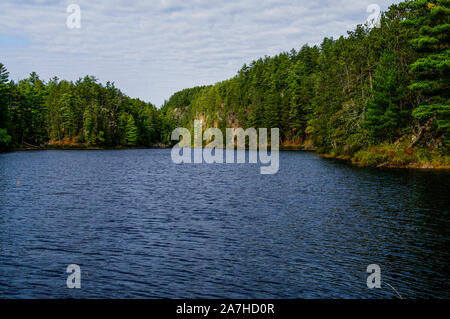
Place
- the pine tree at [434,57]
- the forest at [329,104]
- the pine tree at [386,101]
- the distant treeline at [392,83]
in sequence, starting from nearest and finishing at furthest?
the pine tree at [434,57], the distant treeline at [392,83], the forest at [329,104], the pine tree at [386,101]

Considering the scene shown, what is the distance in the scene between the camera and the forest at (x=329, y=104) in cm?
4534

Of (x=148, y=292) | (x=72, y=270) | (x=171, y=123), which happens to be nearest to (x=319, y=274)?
(x=148, y=292)

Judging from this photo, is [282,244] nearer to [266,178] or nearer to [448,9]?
[266,178]

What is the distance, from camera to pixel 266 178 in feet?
146

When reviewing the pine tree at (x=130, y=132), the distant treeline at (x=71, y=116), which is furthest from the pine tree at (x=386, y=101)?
the pine tree at (x=130, y=132)

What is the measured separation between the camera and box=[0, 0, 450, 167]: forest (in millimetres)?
45344

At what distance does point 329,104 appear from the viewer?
267 ft

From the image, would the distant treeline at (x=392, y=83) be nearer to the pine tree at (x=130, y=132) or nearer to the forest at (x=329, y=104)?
the forest at (x=329, y=104)

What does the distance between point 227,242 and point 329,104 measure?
227 feet

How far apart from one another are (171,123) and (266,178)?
515 ft

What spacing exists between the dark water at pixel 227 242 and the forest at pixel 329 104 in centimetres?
1746

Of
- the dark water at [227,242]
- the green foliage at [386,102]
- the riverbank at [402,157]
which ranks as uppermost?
the green foliage at [386,102]

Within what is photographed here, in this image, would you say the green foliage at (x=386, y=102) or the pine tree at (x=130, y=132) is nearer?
the green foliage at (x=386, y=102)
